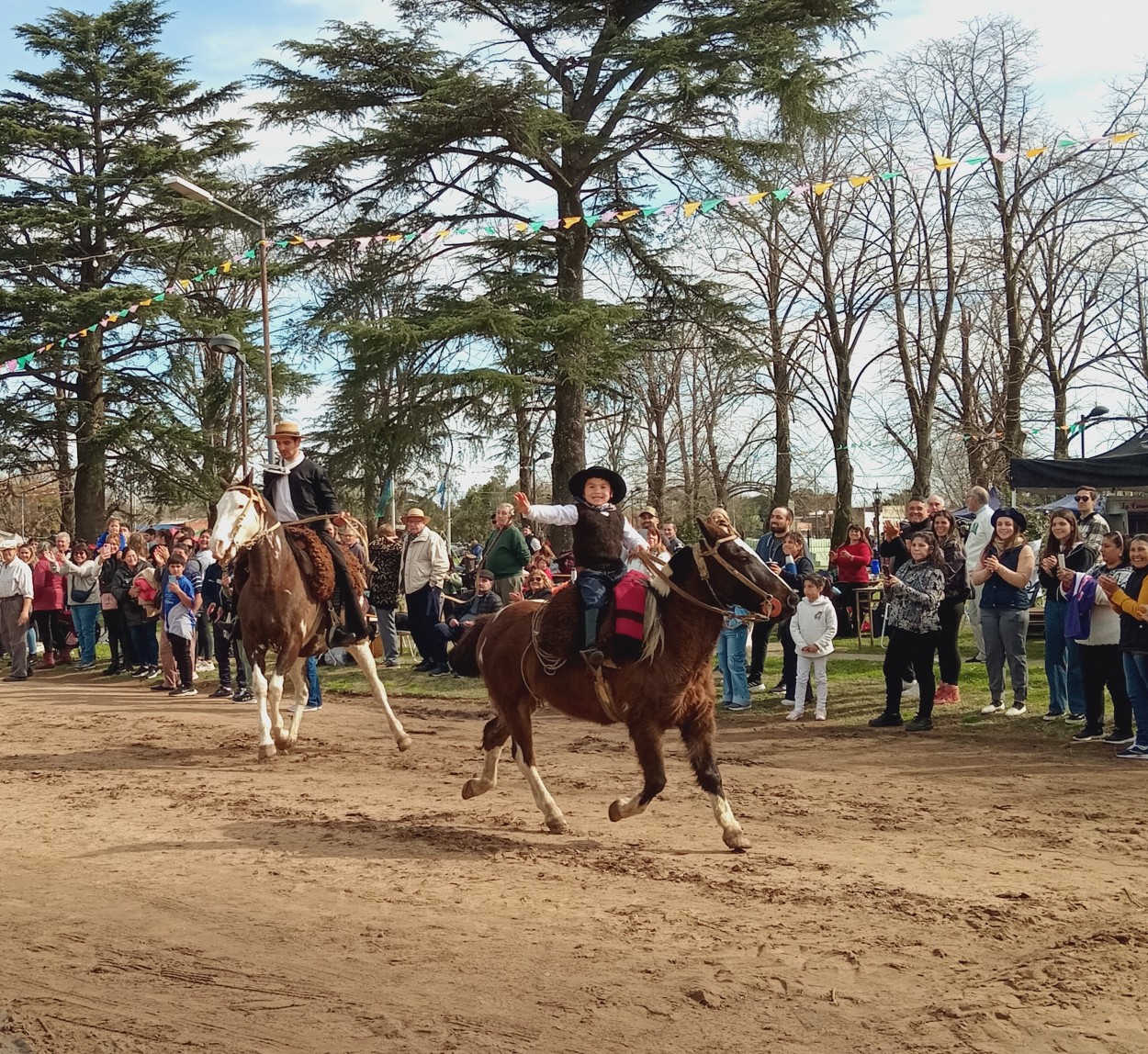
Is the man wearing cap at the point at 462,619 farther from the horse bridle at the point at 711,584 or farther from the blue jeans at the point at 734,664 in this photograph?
the horse bridle at the point at 711,584

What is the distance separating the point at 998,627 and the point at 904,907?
273 inches

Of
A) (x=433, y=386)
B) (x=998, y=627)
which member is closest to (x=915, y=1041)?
(x=998, y=627)

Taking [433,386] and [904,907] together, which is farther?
[433,386]

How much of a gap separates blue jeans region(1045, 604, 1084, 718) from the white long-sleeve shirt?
19.4 feet

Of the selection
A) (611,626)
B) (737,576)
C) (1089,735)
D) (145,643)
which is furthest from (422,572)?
(737,576)

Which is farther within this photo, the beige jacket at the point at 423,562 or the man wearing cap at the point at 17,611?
the man wearing cap at the point at 17,611

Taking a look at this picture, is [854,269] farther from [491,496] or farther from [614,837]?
[614,837]

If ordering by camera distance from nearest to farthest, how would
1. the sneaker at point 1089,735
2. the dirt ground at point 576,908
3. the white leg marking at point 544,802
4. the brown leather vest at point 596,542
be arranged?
the dirt ground at point 576,908, the white leg marking at point 544,802, the brown leather vest at point 596,542, the sneaker at point 1089,735

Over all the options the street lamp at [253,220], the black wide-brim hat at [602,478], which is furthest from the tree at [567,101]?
the black wide-brim hat at [602,478]

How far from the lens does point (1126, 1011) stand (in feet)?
15.6

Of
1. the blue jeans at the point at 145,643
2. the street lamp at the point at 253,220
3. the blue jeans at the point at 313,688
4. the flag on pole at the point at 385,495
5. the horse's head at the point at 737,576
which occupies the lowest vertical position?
the blue jeans at the point at 313,688

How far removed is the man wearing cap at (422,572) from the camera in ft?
54.5

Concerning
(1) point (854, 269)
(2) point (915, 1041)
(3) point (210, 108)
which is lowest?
(2) point (915, 1041)

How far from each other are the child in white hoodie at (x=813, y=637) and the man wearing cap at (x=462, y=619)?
429 centimetres
